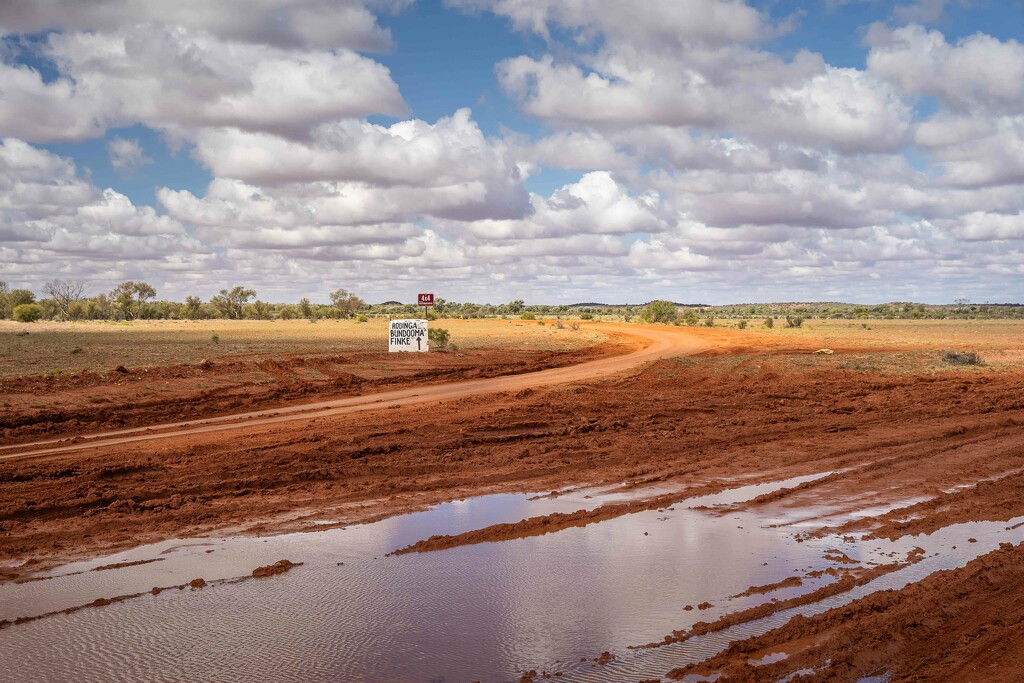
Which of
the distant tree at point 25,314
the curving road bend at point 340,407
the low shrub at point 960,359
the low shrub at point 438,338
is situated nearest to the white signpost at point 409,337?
the low shrub at point 438,338

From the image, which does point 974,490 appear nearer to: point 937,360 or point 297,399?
point 297,399

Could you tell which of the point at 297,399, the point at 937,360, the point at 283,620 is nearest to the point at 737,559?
the point at 283,620

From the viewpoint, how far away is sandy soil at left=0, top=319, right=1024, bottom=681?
6.20 meters

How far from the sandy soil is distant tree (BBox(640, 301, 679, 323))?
61073 millimetres

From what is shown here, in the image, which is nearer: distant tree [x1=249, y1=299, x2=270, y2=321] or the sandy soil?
the sandy soil

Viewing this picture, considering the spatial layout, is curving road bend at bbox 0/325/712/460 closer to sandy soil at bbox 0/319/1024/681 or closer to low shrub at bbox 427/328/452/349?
sandy soil at bbox 0/319/1024/681

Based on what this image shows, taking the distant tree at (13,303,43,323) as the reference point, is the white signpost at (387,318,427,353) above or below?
below

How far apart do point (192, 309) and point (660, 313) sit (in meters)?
68.2

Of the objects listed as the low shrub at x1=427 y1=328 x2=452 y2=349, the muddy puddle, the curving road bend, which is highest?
the low shrub at x1=427 y1=328 x2=452 y2=349

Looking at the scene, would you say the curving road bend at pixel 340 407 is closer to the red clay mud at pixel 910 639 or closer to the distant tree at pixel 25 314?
the red clay mud at pixel 910 639

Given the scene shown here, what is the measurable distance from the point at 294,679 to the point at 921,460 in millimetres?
10998

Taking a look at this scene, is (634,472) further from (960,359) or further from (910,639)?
(960,359)

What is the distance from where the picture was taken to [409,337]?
3547 centimetres

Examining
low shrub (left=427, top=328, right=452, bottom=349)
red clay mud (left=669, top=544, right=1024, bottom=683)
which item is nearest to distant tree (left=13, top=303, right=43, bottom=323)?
low shrub (left=427, top=328, right=452, bottom=349)
